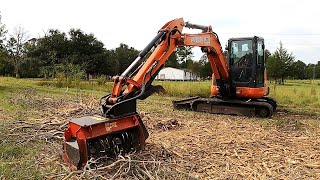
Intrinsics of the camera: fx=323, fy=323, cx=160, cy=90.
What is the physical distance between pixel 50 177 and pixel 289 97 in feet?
43.6

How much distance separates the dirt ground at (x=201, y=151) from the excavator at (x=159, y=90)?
11.0 inches

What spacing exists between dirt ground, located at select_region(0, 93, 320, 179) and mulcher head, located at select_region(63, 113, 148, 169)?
164 mm

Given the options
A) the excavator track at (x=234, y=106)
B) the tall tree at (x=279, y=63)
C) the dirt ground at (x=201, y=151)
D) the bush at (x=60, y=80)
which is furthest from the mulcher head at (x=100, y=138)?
the tall tree at (x=279, y=63)

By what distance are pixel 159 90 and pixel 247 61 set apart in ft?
17.8

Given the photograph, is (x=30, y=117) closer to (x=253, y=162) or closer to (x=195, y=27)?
(x=195, y=27)

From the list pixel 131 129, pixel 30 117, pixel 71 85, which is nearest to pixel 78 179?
pixel 131 129

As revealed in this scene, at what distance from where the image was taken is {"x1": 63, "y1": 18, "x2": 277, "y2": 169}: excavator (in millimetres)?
4574

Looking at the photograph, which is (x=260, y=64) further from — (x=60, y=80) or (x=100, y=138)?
(x=60, y=80)

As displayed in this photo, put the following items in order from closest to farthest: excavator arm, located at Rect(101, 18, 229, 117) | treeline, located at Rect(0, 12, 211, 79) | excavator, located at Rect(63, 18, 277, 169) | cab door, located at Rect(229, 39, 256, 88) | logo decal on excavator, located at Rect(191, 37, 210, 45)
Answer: excavator, located at Rect(63, 18, 277, 169)
excavator arm, located at Rect(101, 18, 229, 117)
logo decal on excavator, located at Rect(191, 37, 210, 45)
cab door, located at Rect(229, 39, 256, 88)
treeline, located at Rect(0, 12, 211, 79)

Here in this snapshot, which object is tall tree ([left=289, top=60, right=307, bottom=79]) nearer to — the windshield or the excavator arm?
the windshield

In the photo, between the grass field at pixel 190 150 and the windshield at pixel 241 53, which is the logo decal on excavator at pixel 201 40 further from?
the grass field at pixel 190 150

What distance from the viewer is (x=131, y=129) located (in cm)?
499

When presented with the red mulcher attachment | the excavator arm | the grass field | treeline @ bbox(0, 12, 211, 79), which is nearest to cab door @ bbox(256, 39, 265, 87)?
the grass field

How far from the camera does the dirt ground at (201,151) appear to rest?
440 cm
